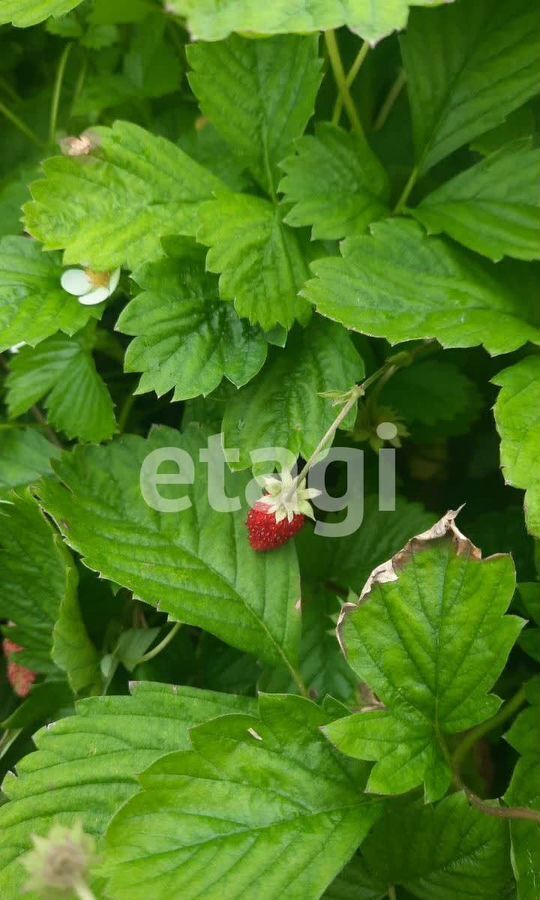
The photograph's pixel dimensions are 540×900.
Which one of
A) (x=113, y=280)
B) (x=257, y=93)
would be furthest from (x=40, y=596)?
(x=257, y=93)

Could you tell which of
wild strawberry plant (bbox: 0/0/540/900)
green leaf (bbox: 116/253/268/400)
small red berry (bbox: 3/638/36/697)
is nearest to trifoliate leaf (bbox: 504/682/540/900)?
wild strawberry plant (bbox: 0/0/540/900)

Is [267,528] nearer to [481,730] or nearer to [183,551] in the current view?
[183,551]

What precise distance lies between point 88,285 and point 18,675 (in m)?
0.43

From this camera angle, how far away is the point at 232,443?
875 millimetres

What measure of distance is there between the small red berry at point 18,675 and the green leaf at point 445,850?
16.5 inches

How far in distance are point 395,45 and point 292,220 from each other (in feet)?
1.14

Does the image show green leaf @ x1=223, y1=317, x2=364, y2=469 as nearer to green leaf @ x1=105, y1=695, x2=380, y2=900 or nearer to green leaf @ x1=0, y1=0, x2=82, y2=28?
green leaf @ x1=105, y1=695, x2=380, y2=900

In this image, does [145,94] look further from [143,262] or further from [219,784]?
[219,784]

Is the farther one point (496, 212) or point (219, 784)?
point (496, 212)

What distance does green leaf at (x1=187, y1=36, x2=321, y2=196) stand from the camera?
0.91 m

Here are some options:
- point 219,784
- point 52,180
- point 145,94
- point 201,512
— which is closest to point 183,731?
point 219,784

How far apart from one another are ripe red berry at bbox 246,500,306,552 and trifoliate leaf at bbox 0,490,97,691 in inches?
7.1

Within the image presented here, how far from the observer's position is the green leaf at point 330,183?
888 millimetres

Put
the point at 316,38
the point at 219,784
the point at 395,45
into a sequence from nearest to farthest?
the point at 219,784
the point at 316,38
the point at 395,45
